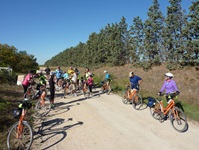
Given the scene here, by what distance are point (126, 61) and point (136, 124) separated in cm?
3616

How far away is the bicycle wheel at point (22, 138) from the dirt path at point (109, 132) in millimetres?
311

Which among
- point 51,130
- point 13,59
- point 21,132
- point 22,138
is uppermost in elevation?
point 13,59

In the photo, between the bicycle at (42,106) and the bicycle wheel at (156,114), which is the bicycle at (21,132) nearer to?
the bicycle at (42,106)

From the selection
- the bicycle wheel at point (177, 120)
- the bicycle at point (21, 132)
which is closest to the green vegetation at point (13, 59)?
the bicycle at point (21, 132)

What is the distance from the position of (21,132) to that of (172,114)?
573cm

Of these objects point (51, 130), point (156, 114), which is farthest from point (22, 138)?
point (156, 114)

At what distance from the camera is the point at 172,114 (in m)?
7.55

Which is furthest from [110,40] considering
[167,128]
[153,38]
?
[167,128]

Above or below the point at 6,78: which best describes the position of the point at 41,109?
below

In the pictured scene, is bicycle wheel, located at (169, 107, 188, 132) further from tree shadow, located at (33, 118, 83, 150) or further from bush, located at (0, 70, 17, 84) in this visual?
bush, located at (0, 70, 17, 84)

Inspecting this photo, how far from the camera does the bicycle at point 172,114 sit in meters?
7.32

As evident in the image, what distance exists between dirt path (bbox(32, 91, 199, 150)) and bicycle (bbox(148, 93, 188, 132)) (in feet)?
0.78

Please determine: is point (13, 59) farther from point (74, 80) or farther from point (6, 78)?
point (74, 80)

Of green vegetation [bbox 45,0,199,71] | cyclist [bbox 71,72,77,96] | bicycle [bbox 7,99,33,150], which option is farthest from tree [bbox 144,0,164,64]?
bicycle [bbox 7,99,33,150]
